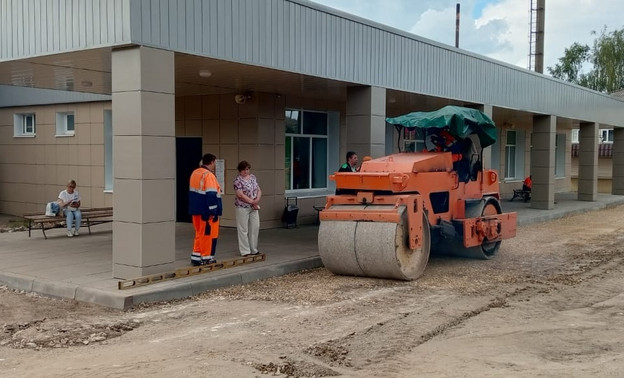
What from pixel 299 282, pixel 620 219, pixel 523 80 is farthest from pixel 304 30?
pixel 620 219

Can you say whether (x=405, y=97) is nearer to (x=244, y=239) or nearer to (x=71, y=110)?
(x=244, y=239)

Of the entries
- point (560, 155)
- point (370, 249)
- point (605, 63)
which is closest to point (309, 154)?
point (370, 249)

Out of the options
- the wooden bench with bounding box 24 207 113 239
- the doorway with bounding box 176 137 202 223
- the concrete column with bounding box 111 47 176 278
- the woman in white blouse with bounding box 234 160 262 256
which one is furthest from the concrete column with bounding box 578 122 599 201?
the concrete column with bounding box 111 47 176 278

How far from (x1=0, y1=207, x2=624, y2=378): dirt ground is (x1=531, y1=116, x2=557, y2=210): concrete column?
11.2 meters

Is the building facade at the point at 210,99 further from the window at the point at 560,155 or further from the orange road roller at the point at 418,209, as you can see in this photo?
the window at the point at 560,155

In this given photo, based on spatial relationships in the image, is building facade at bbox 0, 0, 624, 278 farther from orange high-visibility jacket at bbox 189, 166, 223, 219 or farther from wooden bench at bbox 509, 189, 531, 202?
wooden bench at bbox 509, 189, 531, 202

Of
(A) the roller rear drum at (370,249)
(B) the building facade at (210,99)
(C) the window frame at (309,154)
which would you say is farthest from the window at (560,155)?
(A) the roller rear drum at (370,249)

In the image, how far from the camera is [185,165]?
52.5 ft

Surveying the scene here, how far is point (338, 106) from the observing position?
1741 cm

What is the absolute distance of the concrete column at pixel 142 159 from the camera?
8.63 meters

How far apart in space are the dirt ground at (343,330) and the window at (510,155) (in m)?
17.5

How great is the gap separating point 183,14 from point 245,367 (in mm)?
5416

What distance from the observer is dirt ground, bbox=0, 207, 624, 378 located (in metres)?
5.80

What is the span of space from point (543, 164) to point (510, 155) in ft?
21.0
